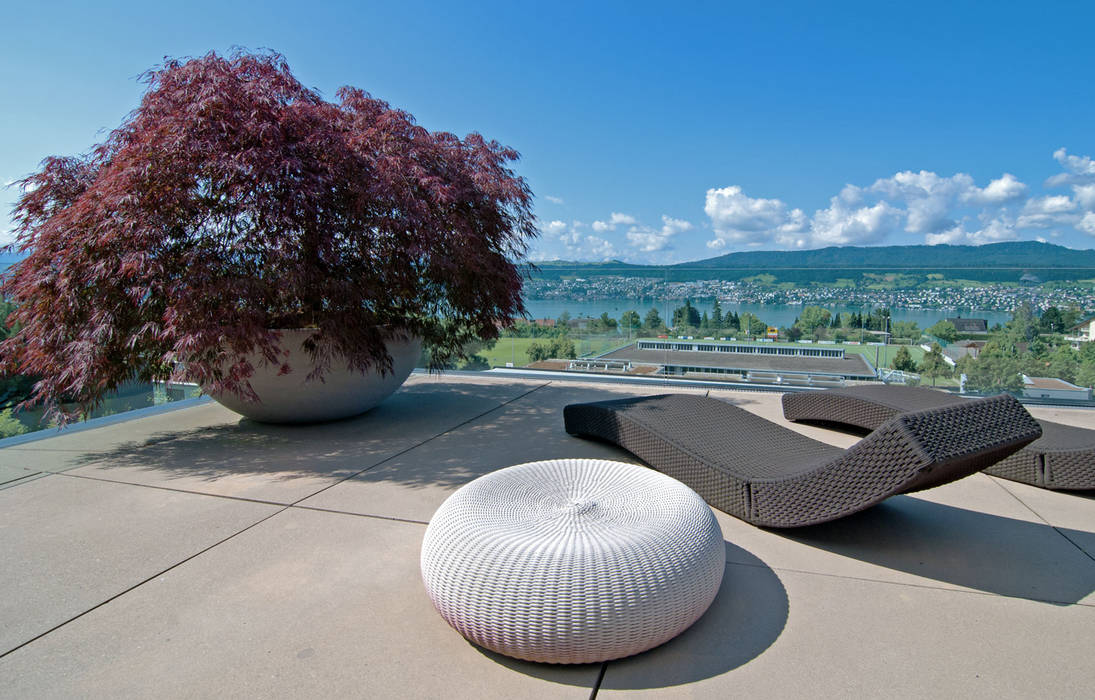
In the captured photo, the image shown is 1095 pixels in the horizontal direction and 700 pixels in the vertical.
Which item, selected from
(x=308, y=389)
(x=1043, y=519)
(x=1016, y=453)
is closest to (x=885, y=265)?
(x=1016, y=453)

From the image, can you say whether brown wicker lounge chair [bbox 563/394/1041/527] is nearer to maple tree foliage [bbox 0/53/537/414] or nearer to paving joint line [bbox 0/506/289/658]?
maple tree foliage [bbox 0/53/537/414]

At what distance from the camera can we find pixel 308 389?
454 cm

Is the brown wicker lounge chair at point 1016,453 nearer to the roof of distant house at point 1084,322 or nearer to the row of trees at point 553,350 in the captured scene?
the roof of distant house at point 1084,322

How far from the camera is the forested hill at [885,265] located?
252 inches

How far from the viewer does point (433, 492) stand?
127 inches

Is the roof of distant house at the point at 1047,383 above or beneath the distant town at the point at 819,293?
beneath

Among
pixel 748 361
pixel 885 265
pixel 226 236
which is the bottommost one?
pixel 748 361

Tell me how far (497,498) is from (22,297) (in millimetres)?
4069

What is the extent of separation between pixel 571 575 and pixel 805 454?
2092 millimetres

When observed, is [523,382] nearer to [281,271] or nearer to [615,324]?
[615,324]

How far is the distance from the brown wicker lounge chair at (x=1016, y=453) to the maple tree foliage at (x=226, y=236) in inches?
126

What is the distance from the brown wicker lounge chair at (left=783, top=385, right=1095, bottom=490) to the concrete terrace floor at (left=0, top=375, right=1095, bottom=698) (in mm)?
126

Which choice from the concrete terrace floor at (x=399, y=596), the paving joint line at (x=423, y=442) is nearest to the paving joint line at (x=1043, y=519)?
the concrete terrace floor at (x=399, y=596)

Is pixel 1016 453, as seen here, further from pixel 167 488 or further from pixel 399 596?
pixel 167 488
